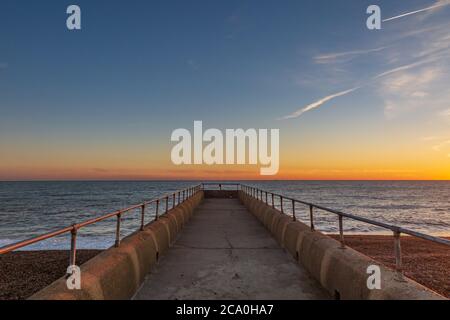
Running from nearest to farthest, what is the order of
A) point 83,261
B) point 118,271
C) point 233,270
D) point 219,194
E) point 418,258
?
point 118,271, point 233,270, point 83,261, point 418,258, point 219,194

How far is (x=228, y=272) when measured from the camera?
6461mm

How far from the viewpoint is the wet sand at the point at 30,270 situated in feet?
42.9

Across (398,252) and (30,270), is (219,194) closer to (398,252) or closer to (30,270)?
(30,270)

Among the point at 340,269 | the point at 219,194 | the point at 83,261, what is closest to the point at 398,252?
the point at 340,269

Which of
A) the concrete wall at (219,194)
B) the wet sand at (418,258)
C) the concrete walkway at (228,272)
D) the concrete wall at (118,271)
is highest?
the concrete wall at (118,271)

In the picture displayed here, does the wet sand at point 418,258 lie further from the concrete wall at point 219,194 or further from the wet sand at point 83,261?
the concrete wall at point 219,194

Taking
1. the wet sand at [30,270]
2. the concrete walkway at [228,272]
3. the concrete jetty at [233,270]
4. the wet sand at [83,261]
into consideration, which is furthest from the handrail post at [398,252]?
the wet sand at [30,270]

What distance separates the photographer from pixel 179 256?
7.77 metres

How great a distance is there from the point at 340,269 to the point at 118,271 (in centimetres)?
330

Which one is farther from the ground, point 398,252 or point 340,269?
point 398,252
